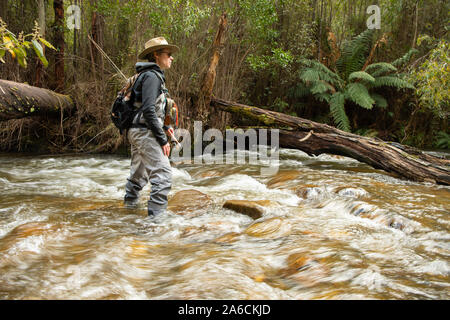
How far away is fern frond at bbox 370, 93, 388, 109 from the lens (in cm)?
1121

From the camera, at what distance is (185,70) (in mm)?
8641

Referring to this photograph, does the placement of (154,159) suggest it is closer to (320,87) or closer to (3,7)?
(3,7)

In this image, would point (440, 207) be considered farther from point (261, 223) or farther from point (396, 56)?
point (396, 56)

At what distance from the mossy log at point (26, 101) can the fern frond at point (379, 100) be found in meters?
8.96

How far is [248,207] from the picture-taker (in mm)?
4215

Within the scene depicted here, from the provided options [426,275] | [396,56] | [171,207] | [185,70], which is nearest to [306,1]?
[396,56]

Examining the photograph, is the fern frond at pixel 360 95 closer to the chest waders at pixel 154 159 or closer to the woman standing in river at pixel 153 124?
the woman standing in river at pixel 153 124

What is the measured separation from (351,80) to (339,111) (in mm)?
1860

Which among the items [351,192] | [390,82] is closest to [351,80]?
[390,82]

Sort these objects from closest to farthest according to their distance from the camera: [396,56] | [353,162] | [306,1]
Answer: [353,162] < [306,1] < [396,56]

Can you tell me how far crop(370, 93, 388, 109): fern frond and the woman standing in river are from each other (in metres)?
8.95

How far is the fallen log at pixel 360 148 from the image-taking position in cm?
594

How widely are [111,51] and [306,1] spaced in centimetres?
649

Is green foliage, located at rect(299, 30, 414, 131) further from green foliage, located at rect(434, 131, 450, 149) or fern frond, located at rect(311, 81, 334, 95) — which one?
green foliage, located at rect(434, 131, 450, 149)
